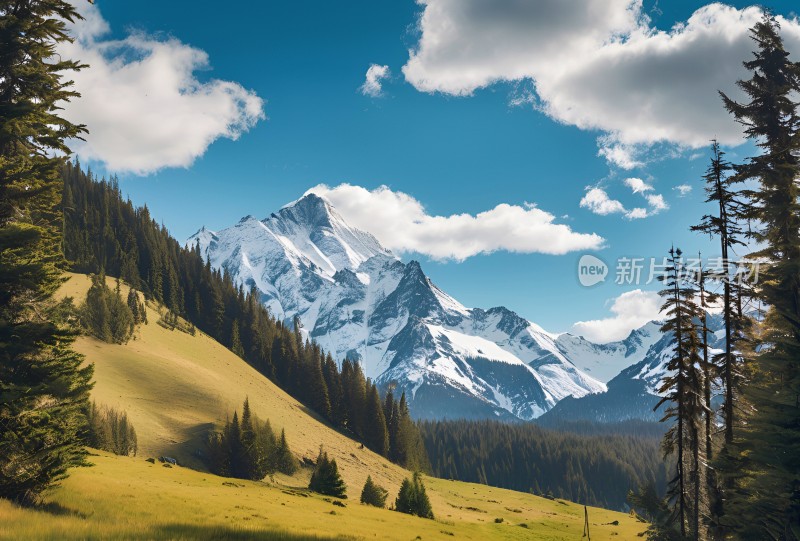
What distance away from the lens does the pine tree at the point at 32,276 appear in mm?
17656

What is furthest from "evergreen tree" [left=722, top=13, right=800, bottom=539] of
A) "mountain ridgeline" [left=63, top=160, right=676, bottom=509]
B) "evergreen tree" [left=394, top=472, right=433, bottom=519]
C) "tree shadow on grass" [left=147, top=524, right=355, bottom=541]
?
"mountain ridgeline" [left=63, top=160, right=676, bottom=509]

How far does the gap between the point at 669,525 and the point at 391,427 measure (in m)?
120

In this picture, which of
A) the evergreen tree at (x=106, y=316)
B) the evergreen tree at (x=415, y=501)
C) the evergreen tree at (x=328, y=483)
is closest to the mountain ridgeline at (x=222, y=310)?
the evergreen tree at (x=106, y=316)

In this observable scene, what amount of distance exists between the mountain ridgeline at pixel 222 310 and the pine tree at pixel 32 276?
123m

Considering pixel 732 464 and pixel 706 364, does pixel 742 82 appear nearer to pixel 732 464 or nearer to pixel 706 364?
pixel 706 364

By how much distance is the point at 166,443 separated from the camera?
7762 cm

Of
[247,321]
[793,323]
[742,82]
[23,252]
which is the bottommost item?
[23,252]

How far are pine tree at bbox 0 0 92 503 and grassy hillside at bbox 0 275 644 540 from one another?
193cm

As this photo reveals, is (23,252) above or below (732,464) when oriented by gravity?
above

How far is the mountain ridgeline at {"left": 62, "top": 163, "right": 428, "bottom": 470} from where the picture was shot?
464 ft

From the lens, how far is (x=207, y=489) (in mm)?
41750

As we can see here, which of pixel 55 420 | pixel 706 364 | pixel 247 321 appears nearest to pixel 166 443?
pixel 55 420

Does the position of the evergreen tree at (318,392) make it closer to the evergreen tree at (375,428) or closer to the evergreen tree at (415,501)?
the evergreen tree at (375,428)

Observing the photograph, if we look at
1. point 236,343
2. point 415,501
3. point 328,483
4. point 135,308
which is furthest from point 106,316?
point 415,501
